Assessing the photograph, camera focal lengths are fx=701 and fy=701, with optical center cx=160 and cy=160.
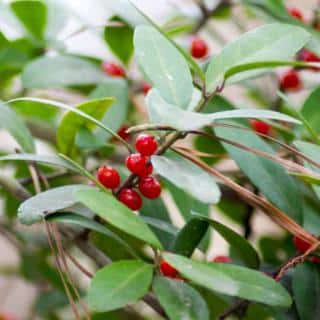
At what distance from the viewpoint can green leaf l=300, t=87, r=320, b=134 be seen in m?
0.64

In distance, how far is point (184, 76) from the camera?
1.64 ft

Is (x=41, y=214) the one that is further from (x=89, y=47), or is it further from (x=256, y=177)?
(x=89, y=47)

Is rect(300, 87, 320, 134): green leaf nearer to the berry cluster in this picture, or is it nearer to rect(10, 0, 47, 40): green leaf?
the berry cluster

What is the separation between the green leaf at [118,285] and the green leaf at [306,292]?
0.13 m

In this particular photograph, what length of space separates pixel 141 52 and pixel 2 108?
138 mm

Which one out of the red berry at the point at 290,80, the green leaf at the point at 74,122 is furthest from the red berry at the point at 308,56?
the green leaf at the point at 74,122

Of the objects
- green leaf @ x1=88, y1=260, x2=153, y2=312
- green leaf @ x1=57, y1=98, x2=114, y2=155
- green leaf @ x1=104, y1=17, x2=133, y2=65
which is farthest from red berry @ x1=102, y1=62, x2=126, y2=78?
green leaf @ x1=88, y1=260, x2=153, y2=312

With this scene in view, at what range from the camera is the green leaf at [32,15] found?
32.3 inches

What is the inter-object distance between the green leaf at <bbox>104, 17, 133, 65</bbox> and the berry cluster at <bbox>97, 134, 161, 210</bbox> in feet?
0.97

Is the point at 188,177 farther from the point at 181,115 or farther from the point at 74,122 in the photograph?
the point at 74,122

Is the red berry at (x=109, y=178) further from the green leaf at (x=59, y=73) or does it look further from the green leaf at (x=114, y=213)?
the green leaf at (x=59, y=73)

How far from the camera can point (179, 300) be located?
1.49ft

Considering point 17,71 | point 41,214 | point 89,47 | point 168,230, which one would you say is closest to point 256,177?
point 168,230

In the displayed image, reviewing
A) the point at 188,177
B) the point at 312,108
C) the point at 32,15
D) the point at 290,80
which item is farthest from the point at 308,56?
the point at 188,177
